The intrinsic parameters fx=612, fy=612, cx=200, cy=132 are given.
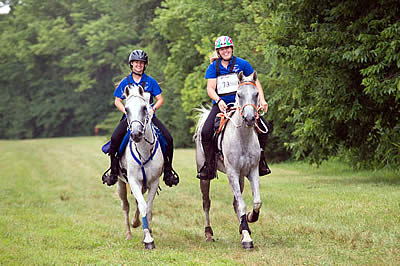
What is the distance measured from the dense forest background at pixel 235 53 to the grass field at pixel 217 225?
1982 millimetres

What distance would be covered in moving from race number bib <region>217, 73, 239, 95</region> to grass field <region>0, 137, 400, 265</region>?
8.21 ft

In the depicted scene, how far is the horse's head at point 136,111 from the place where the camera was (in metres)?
9.02

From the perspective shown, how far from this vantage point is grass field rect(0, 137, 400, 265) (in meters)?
8.62

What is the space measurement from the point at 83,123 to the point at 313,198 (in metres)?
68.6

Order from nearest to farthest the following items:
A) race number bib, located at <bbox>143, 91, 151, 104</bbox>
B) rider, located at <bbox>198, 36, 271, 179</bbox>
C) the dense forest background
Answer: race number bib, located at <bbox>143, 91, 151, 104</bbox> → rider, located at <bbox>198, 36, 271, 179</bbox> → the dense forest background

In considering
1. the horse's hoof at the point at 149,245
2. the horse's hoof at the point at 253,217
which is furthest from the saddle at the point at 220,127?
the horse's hoof at the point at 149,245

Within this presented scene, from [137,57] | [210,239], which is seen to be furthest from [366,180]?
[137,57]

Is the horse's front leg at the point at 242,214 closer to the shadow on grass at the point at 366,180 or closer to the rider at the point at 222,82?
the rider at the point at 222,82

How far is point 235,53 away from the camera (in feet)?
101

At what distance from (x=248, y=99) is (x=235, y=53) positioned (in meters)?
22.1

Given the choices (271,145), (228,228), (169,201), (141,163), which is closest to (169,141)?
(141,163)

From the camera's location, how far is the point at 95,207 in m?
16.5

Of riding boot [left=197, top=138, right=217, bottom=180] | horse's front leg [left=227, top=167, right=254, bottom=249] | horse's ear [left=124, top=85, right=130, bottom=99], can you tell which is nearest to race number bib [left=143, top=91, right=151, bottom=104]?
horse's ear [left=124, top=85, right=130, bottom=99]

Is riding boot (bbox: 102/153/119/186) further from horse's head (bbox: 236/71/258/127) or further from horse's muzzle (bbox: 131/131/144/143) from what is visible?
horse's head (bbox: 236/71/258/127)
